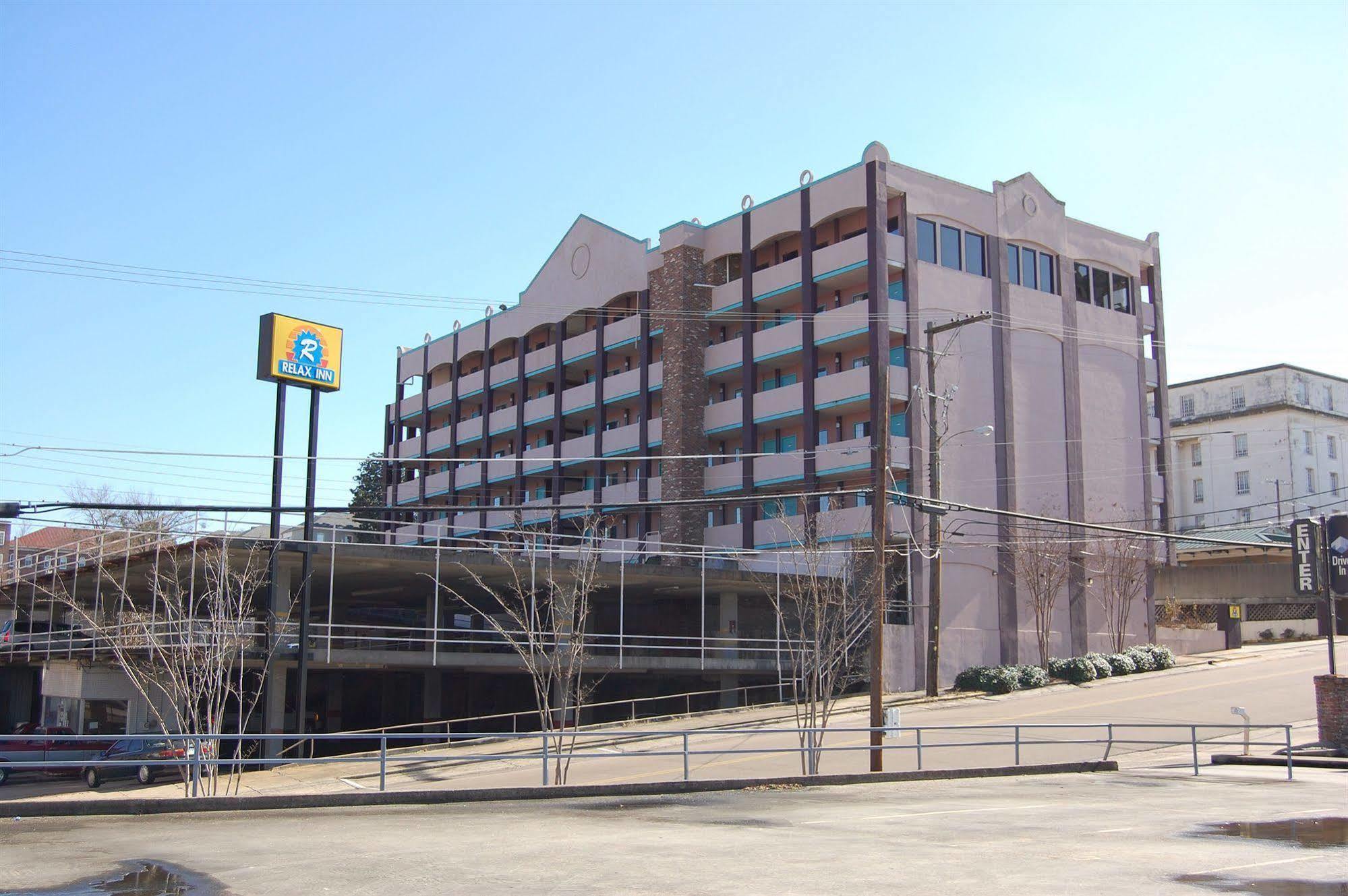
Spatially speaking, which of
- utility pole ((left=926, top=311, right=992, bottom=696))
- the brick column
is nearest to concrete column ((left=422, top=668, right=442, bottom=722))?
the brick column

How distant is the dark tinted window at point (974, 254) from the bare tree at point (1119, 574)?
1286 centimetres

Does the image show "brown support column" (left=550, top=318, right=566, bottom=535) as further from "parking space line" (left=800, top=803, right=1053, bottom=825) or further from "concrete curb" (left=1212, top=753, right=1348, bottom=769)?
"parking space line" (left=800, top=803, right=1053, bottom=825)

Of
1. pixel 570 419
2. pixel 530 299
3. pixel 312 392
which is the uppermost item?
pixel 530 299

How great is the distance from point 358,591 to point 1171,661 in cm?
3339

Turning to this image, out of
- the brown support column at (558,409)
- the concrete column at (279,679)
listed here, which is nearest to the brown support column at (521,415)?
the brown support column at (558,409)

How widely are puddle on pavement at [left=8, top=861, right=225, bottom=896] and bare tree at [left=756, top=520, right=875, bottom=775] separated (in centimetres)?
2029

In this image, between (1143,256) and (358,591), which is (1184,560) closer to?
(1143,256)

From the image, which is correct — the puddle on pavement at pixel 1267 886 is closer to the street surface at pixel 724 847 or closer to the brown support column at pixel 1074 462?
the street surface at pixel 724 847

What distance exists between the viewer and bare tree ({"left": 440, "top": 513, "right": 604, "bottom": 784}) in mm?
28281

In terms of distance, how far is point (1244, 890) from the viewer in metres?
10.2

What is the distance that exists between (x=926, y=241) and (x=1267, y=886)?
4121 centimetres

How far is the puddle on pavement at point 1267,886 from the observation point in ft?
32.9

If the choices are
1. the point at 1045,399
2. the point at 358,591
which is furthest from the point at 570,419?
the point at 1045,399

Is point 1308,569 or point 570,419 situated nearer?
point 1308,569
